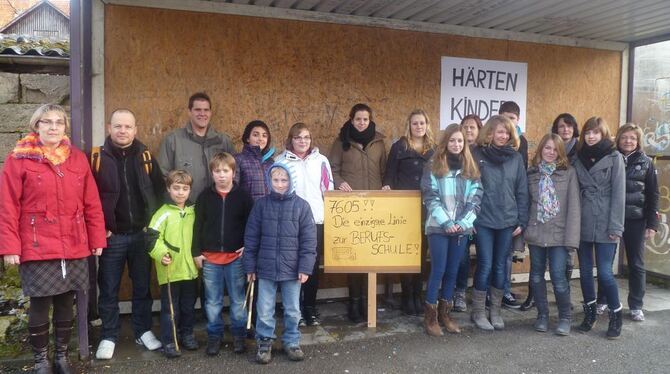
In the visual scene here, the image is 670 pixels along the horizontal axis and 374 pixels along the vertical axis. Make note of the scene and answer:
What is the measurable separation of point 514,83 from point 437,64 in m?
1.10

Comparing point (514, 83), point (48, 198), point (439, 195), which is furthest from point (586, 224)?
point (48, 198)

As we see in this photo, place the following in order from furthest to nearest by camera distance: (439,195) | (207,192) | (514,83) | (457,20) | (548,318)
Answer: (514,83), (457,20), (548,318), (439,195), (207,192)

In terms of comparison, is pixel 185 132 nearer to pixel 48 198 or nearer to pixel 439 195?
pixel 48 198

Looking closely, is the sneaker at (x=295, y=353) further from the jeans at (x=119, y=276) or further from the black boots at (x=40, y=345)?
the black boots at (x=40, y=345)

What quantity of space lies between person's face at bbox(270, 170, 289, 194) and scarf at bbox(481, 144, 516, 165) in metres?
1.90

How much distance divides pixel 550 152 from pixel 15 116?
524 cm

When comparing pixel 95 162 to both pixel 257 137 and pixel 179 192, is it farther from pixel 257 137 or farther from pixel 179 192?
pixel 257 137

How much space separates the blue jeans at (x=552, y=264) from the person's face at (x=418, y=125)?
1446 millimetres

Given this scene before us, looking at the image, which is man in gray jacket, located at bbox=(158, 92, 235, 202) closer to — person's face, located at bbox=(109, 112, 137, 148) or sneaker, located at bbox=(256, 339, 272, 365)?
person's face, located at bbox=(109, 112, 137, 148)

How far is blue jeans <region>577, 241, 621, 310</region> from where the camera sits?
15.3 ft

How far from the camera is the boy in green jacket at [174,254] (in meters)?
3.99

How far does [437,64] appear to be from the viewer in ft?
19.8

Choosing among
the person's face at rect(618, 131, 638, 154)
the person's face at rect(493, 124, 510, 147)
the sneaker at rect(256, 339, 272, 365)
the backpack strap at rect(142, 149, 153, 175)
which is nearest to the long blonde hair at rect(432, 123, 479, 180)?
the person's face at rect(493, 124, 510, 147)

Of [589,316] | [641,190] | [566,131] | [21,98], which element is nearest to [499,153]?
[566,131]
